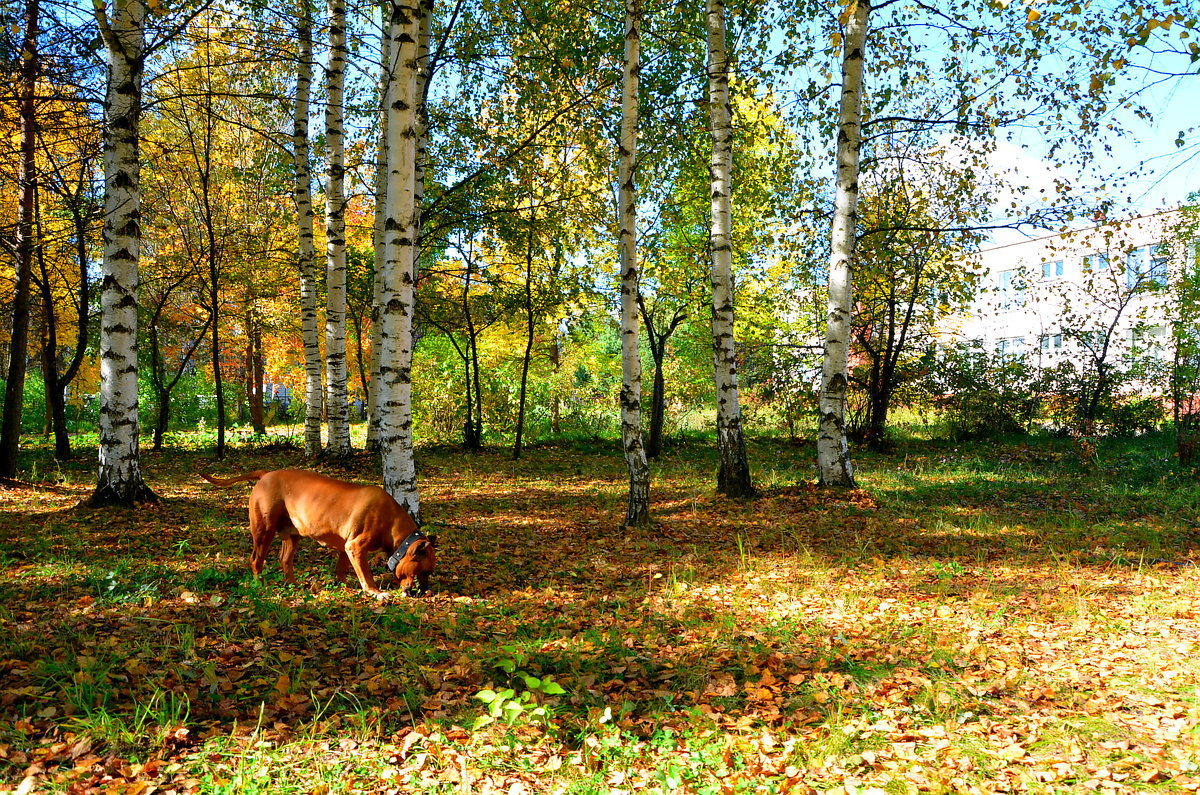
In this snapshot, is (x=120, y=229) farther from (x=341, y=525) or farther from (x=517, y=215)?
(x=517, y=215)

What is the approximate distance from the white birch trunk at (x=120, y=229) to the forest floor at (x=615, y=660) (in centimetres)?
129

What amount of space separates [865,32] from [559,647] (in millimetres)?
9941

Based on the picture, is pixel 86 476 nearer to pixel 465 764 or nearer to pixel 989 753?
pixel 465 764

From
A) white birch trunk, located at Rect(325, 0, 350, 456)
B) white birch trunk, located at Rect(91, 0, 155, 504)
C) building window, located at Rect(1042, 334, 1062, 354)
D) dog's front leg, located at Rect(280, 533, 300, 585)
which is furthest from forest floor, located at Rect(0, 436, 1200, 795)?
building window, located at Rect(1042, 334, 1062, 354)

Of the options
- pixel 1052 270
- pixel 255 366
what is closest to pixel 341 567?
pixel 255 366

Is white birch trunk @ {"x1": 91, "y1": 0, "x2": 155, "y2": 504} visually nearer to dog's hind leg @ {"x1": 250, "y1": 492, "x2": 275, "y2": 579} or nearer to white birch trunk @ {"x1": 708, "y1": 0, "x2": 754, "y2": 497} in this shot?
dog's hind leg @ {"x1": 250, "y1": 492, "x2": 275, "y2": 579}

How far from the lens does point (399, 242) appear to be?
6805 millimetres

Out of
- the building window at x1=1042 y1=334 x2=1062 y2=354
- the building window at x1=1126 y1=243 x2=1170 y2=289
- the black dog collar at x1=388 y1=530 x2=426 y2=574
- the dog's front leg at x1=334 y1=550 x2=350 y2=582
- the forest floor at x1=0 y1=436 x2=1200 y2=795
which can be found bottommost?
the forest floor at x1=0 y1=436 x2=1200 y2=795

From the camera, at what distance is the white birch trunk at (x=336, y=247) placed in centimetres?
1255

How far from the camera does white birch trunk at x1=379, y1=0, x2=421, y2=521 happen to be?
6.74 m

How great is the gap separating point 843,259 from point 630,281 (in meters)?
3.77

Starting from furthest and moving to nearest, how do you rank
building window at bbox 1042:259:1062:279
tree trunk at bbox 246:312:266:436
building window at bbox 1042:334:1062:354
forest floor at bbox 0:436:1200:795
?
1. building window at bbox 1042:259:1062:279
2. tree trunk at bbox 246:312:266:436
3. building window at bbox 1042:334:1062:354
4. forest floor at bbox 0:436:1200:795

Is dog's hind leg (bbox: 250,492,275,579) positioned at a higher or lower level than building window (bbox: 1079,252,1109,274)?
lower

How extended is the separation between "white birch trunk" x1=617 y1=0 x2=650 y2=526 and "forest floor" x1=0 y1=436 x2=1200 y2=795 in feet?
2.16
